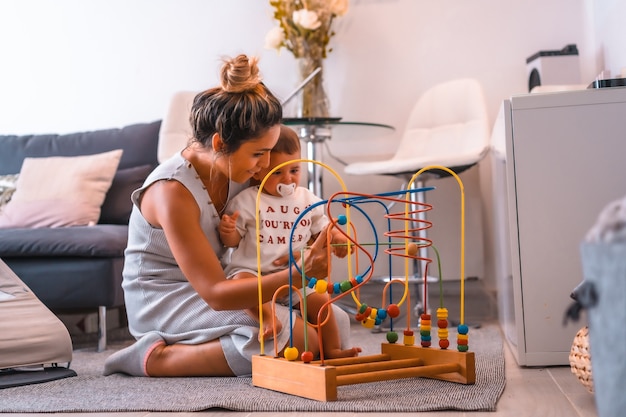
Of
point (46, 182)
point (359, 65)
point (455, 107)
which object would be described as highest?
point (359, 65)

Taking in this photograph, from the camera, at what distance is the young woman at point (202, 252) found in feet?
5.60

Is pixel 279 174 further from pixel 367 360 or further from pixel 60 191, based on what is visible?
pixel 60 191

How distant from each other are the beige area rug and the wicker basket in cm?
15

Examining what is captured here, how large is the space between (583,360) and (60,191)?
6.99 ft

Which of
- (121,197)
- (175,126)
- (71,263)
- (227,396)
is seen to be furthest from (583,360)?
(175,126)

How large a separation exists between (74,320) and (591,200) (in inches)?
82.3

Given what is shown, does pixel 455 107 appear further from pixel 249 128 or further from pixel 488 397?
pixel 488 397

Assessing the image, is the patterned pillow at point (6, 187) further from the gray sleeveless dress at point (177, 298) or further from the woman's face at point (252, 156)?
the woman's face at point (252, 156)

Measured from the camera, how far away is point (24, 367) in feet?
6.53

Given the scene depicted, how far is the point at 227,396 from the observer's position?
5.10 ft

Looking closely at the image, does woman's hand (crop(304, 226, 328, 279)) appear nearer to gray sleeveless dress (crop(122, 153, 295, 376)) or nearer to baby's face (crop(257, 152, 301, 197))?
gray sleeveless dress (crop(122, 153, 295, 376))

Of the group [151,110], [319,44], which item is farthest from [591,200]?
[151,110]

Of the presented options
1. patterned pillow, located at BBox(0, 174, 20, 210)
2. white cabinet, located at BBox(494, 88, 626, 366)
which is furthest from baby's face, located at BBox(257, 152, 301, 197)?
A: patterned pillow, located at BBox(0, 174, 20, 210)

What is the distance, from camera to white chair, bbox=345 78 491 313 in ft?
9.22
